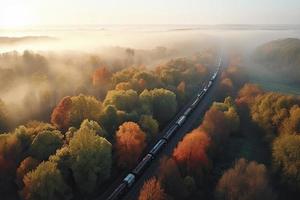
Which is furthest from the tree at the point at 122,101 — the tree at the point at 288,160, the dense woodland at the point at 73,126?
the tree at the point at 288,160

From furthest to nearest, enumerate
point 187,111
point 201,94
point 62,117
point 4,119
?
point 201,94 → point 187,111 → point 4,119 → point 62,117

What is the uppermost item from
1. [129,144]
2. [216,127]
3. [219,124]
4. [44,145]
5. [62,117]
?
[44,145]

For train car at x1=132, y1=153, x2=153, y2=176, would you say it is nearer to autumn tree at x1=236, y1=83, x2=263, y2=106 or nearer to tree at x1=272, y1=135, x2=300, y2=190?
tree at x1=272, y1=135, x2=300, y2=190

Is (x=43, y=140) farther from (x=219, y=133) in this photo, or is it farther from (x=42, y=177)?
(x=219, y=133)

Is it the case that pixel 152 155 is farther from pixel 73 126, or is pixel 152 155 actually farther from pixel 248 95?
pixel 248 95

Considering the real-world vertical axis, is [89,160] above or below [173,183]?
above

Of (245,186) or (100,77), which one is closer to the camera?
(245,186)

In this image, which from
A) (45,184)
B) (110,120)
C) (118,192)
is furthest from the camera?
(110,120)

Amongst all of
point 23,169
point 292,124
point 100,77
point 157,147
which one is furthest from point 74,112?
A: point 292,124

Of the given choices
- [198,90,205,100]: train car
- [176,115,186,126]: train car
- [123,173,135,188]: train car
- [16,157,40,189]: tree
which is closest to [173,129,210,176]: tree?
[123,173,135,188]: train car
